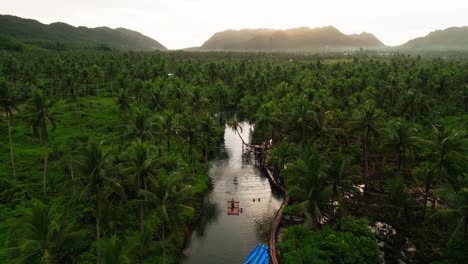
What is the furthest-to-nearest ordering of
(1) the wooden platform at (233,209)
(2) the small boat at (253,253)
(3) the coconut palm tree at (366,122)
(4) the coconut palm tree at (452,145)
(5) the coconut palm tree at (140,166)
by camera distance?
1. (3) the coconut palm tree at (366,122)
2. (1) the wooden platform at (233,209)
3. (4) the coconut palm tree at (452,145)
4. (2) the small boat at (253,253)
5. (5) the coconut palm tree at (140,166)

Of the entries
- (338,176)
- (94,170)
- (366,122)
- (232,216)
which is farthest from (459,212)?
(94,170)

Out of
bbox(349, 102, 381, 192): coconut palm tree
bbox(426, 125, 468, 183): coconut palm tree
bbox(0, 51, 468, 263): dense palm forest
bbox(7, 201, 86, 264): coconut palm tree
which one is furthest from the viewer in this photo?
bbox(349, 102, 381, 192): coconut palm tree

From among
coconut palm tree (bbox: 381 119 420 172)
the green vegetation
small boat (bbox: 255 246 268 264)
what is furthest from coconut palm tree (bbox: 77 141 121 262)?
coconut palm tree (bbox: 381 119 420 172)

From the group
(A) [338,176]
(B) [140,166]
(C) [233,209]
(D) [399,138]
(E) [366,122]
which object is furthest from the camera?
(C) [233,209]

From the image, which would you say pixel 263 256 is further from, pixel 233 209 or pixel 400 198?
pixel 400 198

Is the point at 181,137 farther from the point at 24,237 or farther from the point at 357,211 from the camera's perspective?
the point at 24,237

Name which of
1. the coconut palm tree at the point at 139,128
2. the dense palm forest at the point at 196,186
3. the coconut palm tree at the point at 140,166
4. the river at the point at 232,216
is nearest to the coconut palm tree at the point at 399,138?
the dense palm forest at the point at 196,186

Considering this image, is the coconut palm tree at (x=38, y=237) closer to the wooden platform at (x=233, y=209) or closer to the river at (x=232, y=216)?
the river at (x=232, y=216)

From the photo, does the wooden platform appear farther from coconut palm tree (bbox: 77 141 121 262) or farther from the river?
coconut palm tree (bbox: 77 141 121 262)
